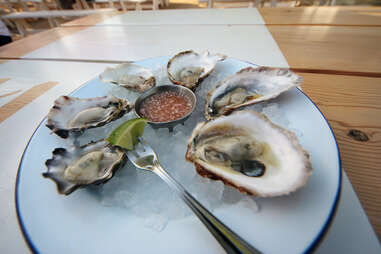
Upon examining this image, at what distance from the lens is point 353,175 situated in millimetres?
641

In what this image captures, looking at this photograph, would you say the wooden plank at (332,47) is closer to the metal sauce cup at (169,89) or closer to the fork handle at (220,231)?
the metal sauce cup at (169,89)

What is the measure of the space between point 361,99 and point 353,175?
0.48 metres

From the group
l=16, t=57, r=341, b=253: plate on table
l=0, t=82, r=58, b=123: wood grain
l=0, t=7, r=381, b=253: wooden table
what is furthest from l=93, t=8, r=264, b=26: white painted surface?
l=16, t=57, r=341, b=253: plate on table

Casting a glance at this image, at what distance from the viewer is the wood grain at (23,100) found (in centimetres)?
102

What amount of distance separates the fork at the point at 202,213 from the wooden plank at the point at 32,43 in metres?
1.71

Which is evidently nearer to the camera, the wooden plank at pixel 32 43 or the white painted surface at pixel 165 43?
Result: the white painted surface at pixel 165 43

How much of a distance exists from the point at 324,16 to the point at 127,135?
7.29ft

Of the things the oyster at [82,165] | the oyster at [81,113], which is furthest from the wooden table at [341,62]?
the oyster at [82,165]

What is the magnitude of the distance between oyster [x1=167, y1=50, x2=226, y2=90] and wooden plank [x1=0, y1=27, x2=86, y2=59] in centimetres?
141

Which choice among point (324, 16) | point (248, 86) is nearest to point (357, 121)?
point (248, 86)

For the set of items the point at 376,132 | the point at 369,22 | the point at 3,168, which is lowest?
the point at 3,168

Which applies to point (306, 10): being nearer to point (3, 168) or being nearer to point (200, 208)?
point (200, 208)

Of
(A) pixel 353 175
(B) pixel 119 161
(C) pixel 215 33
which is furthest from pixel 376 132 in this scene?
(C) pixel 215 33

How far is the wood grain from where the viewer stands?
1022mm
